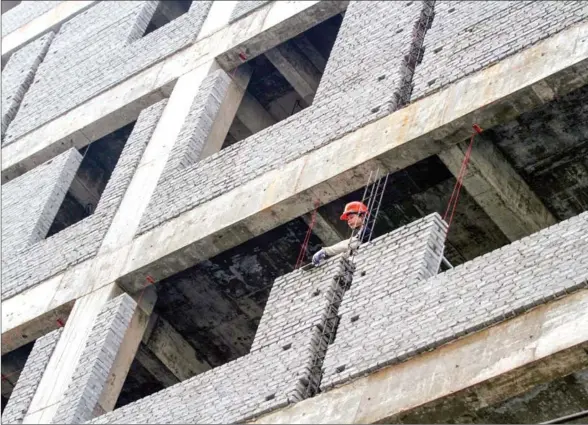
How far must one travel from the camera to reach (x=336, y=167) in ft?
46.4

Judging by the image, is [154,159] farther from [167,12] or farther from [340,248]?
[167,12]

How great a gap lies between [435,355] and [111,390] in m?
4.42

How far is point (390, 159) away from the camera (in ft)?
45.2

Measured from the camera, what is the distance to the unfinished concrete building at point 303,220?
36.8 ft

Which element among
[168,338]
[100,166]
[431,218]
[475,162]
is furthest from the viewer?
[100,166]

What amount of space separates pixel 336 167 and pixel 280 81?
154 inches

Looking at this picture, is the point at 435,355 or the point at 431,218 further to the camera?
the point at 431,218

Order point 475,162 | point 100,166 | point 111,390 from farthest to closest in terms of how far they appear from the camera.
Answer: point 100,166, point 111,390, point 475,162

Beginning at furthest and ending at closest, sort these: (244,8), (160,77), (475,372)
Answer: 1. (160,77)
2. (244,8)
3. (475,372)

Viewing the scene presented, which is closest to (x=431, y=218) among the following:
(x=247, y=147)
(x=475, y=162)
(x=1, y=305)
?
(x=475, y=162)

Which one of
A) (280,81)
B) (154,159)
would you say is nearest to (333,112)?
(154,159)

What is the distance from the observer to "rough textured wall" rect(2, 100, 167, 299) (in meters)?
16.3

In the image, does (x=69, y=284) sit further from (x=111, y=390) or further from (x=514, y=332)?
(x=514, y=332)

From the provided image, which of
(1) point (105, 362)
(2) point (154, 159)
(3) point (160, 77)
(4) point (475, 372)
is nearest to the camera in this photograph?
(4) point (475, 372)
